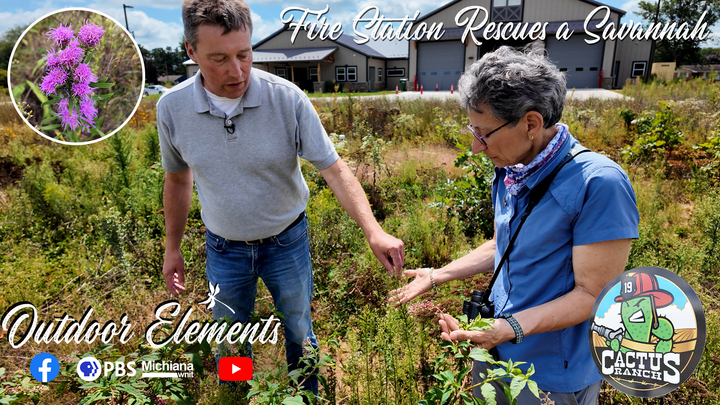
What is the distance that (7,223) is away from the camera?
171 inches

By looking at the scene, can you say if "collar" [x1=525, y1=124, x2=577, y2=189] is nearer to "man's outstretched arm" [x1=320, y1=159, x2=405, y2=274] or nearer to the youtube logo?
"man's outstretched arm" [x1=320, y1=159, x2=405, y2=274]

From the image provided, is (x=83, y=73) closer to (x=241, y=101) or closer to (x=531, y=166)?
(x=241, y=101)

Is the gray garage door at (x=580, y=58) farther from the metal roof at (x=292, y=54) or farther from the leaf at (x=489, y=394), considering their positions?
the leaf at (x=489, y=394)

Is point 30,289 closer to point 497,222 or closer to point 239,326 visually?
point 239,326

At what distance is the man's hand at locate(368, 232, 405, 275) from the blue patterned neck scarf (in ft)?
1.52

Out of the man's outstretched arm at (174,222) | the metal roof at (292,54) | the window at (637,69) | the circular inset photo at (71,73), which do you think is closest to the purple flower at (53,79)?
the circular inset photo at (71,73)

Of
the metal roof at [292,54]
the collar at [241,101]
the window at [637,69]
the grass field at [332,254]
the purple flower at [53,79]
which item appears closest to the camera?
the grass field at [332,254]

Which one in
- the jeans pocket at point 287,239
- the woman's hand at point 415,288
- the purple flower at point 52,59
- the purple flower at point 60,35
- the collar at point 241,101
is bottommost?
the woman's hand at point 415,288

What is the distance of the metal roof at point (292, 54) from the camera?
96.2 feet

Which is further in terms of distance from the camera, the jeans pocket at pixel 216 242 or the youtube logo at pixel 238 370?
the jeans pocket at pixel 216 242

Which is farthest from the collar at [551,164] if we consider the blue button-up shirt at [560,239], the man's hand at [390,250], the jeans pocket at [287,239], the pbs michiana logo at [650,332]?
the jeans pocket at [287,239]

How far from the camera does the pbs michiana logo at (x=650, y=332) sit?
99 centimetres

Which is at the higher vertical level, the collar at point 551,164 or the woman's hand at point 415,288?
the collar at point 551,164

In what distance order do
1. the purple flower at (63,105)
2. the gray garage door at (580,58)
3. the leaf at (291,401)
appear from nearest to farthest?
the leaf at (291,401), the purple flower at (63,105), the gray garage door at (580,58)
